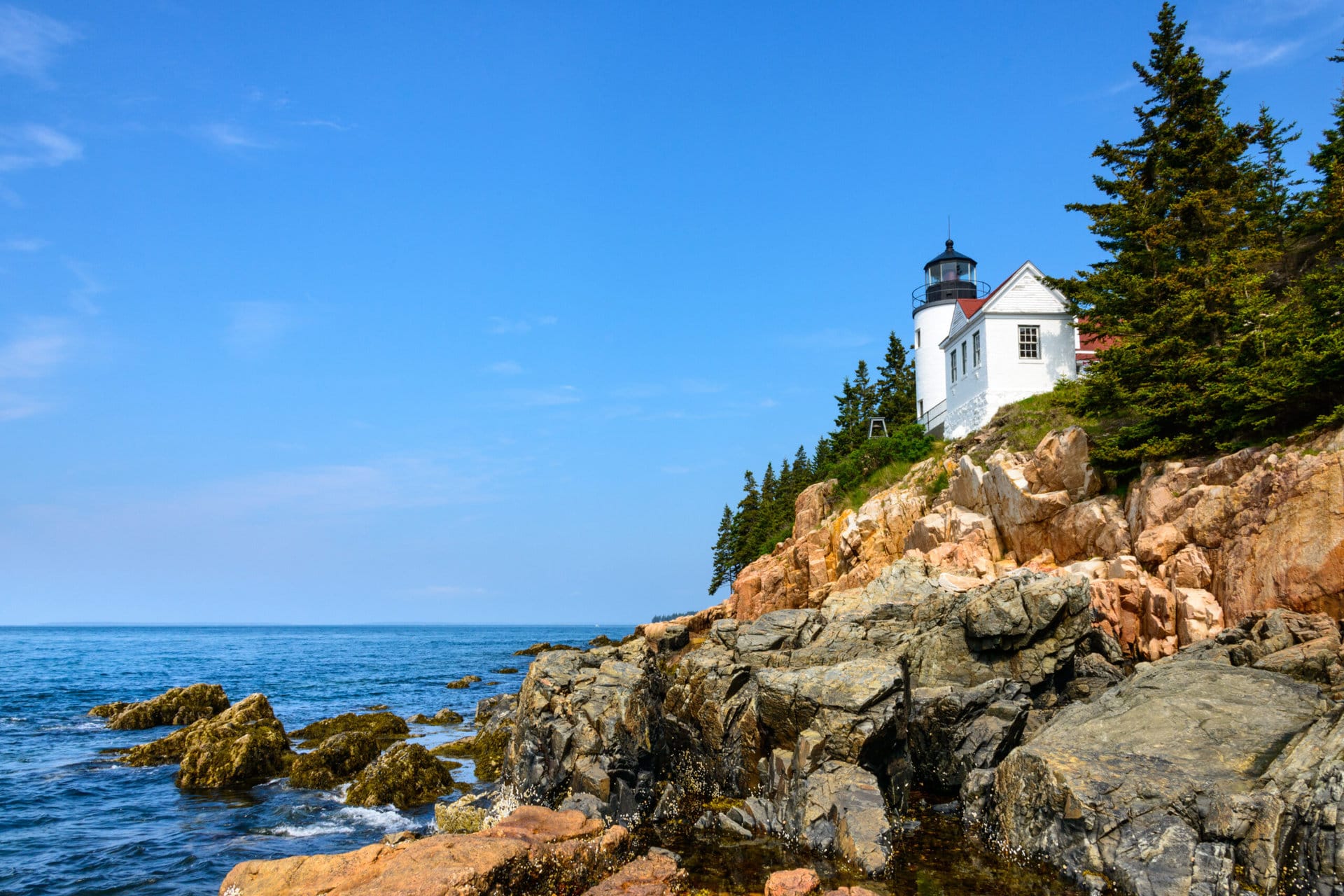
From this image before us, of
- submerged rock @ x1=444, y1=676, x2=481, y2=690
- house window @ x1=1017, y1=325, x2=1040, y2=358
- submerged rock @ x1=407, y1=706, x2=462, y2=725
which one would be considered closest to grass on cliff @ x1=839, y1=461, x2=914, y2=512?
house window @ x1=1017, y1=325, x2=1040, y2=358

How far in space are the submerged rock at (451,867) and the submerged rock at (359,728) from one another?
15.8m

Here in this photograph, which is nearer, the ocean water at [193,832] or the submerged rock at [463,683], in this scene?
the ocean water at [193,832]

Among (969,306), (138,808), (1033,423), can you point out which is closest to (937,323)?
(969,306)

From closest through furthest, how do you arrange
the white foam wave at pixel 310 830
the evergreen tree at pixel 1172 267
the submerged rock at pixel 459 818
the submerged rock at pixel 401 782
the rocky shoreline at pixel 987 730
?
the rocky shoreline at pixel 987 730
the submerged rock at pixel 459 818
the white foam wave at pixel 310 830
the submerged rock at pixel 401 782
the evergreen tree at pixel 1172 267

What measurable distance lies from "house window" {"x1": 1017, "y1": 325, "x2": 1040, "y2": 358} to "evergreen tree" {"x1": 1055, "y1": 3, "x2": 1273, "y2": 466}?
15.1 feet

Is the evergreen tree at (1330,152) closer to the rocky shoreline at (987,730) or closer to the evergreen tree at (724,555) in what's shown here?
the rocky shoreline at (987,730)

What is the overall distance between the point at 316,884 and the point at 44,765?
1942cm

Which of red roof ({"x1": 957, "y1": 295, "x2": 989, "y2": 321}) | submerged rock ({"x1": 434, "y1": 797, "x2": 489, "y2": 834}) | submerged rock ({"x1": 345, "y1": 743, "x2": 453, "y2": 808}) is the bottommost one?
submerged rock ({"x1": 345, "y1": 743, "x2": 453, "y2": 808})

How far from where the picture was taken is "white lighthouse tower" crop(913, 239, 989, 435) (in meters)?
46.4

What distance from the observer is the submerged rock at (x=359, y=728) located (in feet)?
85.6

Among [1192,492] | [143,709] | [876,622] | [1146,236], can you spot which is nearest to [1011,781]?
[876,622]

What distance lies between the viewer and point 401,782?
18.4 metres

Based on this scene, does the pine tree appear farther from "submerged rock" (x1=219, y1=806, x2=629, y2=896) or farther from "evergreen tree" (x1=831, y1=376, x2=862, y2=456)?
"submerged rock" (x1=219, y1=806, x2=629, y2=896)

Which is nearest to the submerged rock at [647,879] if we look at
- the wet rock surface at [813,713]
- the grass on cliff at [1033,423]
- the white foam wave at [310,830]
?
the wet rock surface at [813,713]
